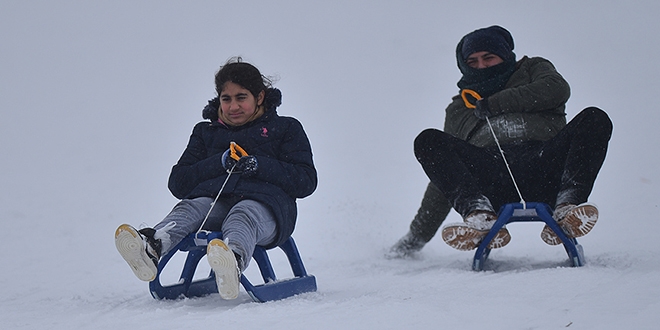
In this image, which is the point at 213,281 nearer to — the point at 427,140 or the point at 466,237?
the point at 466,237

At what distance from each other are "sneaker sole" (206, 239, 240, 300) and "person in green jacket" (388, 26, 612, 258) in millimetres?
973

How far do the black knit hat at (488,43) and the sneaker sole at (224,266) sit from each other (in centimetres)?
181

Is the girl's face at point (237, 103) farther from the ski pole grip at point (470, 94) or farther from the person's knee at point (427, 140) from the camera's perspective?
the ski pole grip at point (470, 94)

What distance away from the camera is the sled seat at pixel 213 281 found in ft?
7.96

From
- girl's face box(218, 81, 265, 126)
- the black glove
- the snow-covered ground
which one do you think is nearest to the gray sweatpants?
the snow-covered ground

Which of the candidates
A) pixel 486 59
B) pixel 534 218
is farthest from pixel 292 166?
pixel 486 59

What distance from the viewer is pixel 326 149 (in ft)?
28.6

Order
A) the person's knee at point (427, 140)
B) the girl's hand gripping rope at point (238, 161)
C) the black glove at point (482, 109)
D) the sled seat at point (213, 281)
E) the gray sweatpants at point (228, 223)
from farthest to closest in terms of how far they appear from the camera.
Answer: the black glove at point (482, 109) → the person's knee at point (427, 140) → the girl's hand gripping rope at point (238, 161) → the sled seat at point (213, 281) → the gray sweatpants at point (228, 223)

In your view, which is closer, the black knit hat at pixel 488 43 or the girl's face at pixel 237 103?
the girl's face at pixel 237 103

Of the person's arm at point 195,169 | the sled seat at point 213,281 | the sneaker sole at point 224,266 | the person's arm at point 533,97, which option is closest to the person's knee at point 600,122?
the person's arm at point 533,97

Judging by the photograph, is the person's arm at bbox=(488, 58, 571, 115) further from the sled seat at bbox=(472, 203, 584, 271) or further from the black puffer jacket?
the black puffer jacket

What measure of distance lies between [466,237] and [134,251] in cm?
127

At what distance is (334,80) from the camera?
38.0 ft

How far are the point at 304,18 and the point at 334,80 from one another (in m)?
2.13
